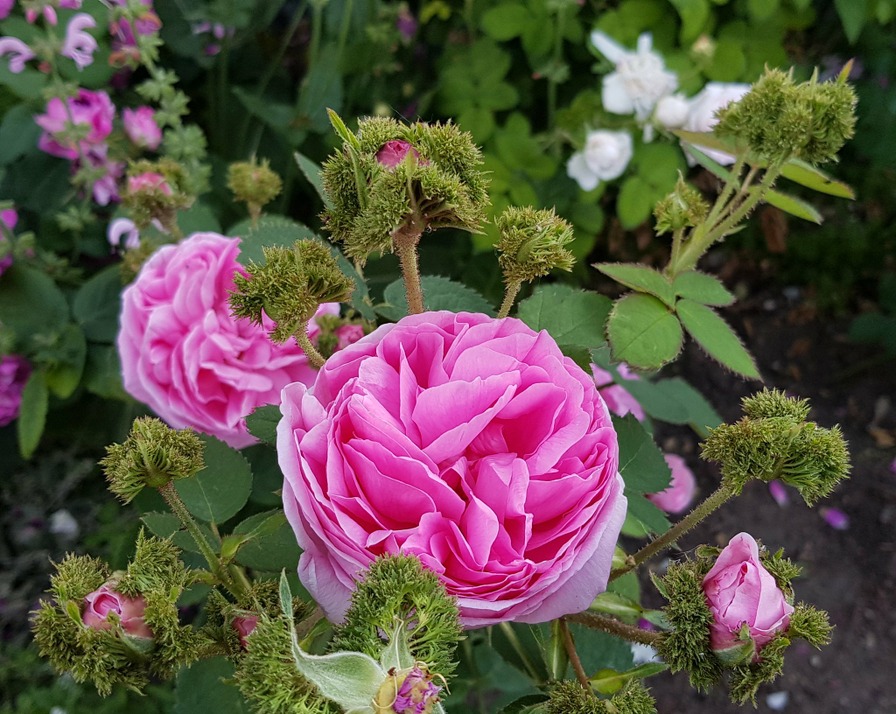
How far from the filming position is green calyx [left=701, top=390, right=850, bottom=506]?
0.41 m

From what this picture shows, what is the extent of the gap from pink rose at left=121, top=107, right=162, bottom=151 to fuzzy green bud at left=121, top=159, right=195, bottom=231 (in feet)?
0.94

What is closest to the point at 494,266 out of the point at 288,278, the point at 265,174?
the point at 265,174

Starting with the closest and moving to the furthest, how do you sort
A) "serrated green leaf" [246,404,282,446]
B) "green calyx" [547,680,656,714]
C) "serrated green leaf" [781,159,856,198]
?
"green calyx" [547,680,656,714] → "serrated green leaf" [246,404,282,446] → "serrated green leaf" [781,159,856,198]

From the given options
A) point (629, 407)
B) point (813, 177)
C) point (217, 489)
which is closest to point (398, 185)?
point (217, 489)

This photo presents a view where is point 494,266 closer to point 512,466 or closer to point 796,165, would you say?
point 796,165

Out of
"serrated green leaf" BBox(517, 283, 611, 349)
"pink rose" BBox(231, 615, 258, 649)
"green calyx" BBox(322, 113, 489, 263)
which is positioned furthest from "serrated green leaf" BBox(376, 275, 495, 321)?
"pink rose" BBox(231, 615, 258, 649)

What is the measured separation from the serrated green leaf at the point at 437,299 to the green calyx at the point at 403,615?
272 millimetres

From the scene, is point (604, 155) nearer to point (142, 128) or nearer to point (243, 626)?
point (142, 128)

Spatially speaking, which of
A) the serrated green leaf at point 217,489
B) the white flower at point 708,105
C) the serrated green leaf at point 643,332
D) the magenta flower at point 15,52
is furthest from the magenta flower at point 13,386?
the white flower at point 708,105

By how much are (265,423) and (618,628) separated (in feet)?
0.86

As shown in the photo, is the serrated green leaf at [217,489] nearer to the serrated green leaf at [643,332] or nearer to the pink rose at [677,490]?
the serrated green leaf at [643,332]

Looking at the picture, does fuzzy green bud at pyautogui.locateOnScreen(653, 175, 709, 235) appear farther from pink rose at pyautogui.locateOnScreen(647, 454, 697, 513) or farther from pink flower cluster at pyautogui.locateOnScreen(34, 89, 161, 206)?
pink flower cluster at pyautogui.locateOnScreen(34, 89, 161, 206)

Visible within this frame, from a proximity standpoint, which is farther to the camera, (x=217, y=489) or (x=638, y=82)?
(x=638, y=82)

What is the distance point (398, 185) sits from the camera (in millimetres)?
377
